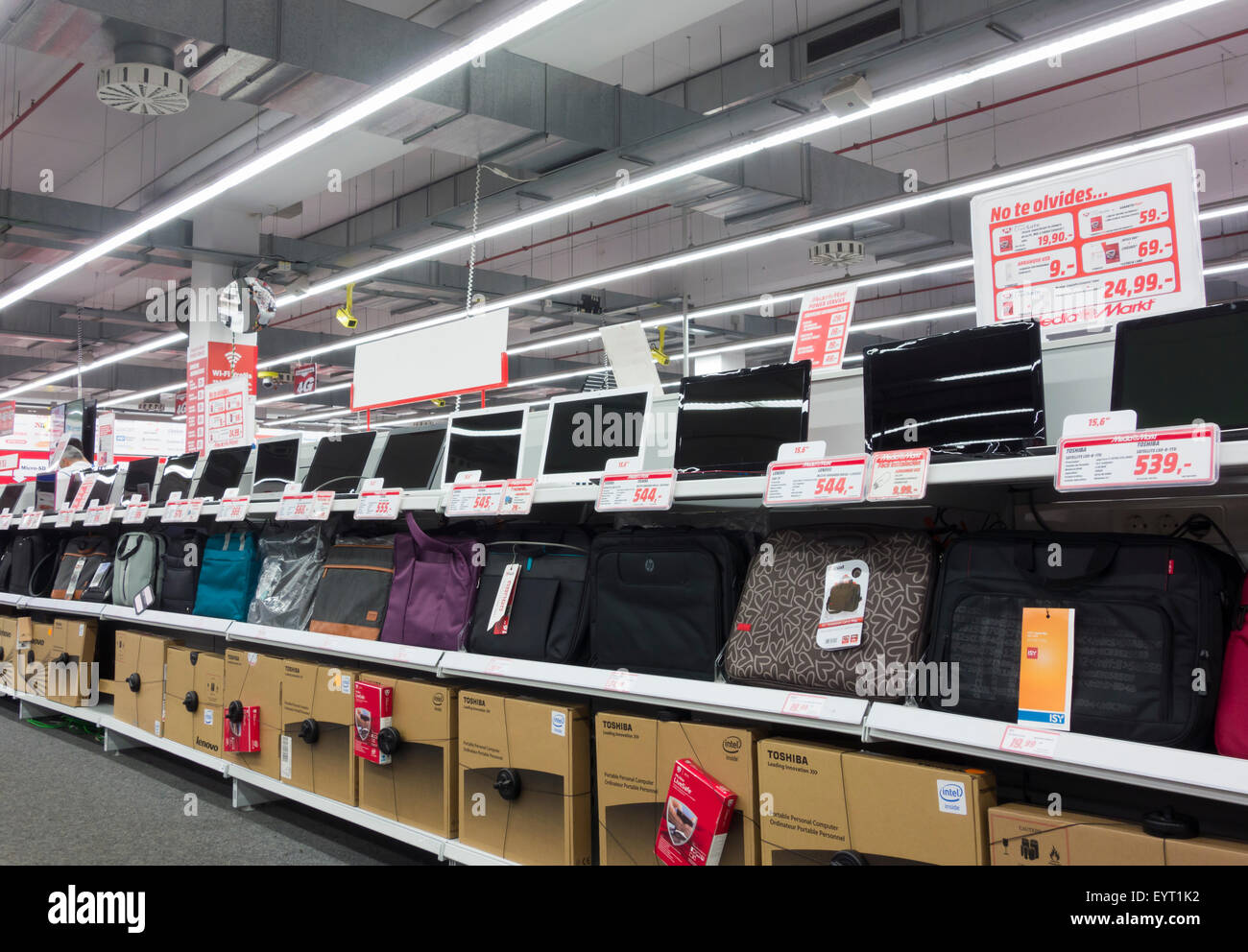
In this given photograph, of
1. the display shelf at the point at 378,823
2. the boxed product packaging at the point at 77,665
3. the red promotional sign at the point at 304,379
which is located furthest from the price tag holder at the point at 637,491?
the red promotional sign at the point at 304,379

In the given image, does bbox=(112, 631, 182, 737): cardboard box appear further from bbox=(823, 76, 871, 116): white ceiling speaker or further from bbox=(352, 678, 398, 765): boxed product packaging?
bbox=(823, 76, 871, 116): white ceiling speaker

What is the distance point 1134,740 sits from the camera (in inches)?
60.8

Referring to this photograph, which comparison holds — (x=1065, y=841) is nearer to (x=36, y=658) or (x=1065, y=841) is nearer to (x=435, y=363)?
(x=435, y=363)

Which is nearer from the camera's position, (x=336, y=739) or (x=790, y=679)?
(x=790, y=679)

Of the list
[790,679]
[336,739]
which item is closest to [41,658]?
[336,739]

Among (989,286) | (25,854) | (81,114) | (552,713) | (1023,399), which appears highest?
(81,114)

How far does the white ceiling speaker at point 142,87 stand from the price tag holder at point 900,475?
481cm

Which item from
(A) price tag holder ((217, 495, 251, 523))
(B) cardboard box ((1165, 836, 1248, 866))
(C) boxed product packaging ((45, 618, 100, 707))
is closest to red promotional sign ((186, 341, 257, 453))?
(C) boxed product packaging ((45, 618, 100, 707))

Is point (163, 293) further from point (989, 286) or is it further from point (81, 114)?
point (989, 286)

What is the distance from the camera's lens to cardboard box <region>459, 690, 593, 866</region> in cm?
237

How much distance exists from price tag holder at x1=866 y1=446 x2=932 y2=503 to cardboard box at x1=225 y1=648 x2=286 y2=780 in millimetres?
2371

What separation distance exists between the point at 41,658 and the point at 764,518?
4.42 m

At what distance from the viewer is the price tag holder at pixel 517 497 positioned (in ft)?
8.23

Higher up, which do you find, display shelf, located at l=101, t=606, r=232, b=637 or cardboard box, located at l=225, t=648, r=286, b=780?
display shelf, located at l=101, t=606, r=232, b=637
